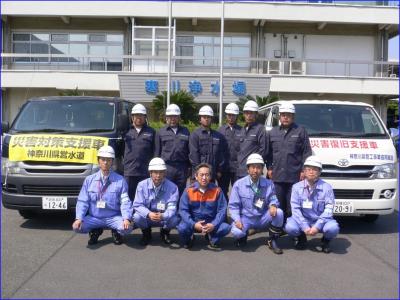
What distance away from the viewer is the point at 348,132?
711 centimetres

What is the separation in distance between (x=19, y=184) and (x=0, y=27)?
63.0 ft

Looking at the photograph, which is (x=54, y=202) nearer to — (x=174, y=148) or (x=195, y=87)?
(x=174, y=148)

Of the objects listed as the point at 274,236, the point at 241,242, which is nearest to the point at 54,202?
the point at 241,242

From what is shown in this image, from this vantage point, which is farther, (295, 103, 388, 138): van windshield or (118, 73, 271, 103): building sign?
(118, 73, 271, 103): building sign

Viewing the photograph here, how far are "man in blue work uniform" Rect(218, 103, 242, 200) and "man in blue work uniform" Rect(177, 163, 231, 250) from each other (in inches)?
36.0

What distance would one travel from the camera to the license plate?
640cm

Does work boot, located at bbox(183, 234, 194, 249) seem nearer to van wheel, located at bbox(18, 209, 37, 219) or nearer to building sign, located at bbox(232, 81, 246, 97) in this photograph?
van wheel, located at bbox(18, 209, 37, 219)

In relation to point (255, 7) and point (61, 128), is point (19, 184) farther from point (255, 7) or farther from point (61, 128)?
point (255, 7)

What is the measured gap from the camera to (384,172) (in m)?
6.60

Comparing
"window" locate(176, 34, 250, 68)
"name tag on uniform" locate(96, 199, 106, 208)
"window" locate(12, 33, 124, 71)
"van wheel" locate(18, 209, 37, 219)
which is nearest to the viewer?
"name tag on uniform" locate(96, 199, 106, 208)

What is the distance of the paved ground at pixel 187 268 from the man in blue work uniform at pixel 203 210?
0.65 ft

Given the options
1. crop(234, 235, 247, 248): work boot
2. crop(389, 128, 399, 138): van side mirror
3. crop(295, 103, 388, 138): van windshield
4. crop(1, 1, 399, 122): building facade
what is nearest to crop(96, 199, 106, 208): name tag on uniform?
crop(234, 235, 247, 248): work boot

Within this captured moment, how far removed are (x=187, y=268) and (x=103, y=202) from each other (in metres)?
1.62

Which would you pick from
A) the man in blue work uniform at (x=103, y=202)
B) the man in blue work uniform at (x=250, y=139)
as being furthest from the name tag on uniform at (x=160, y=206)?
the man in blue work uniform at (x=250, y=139)
